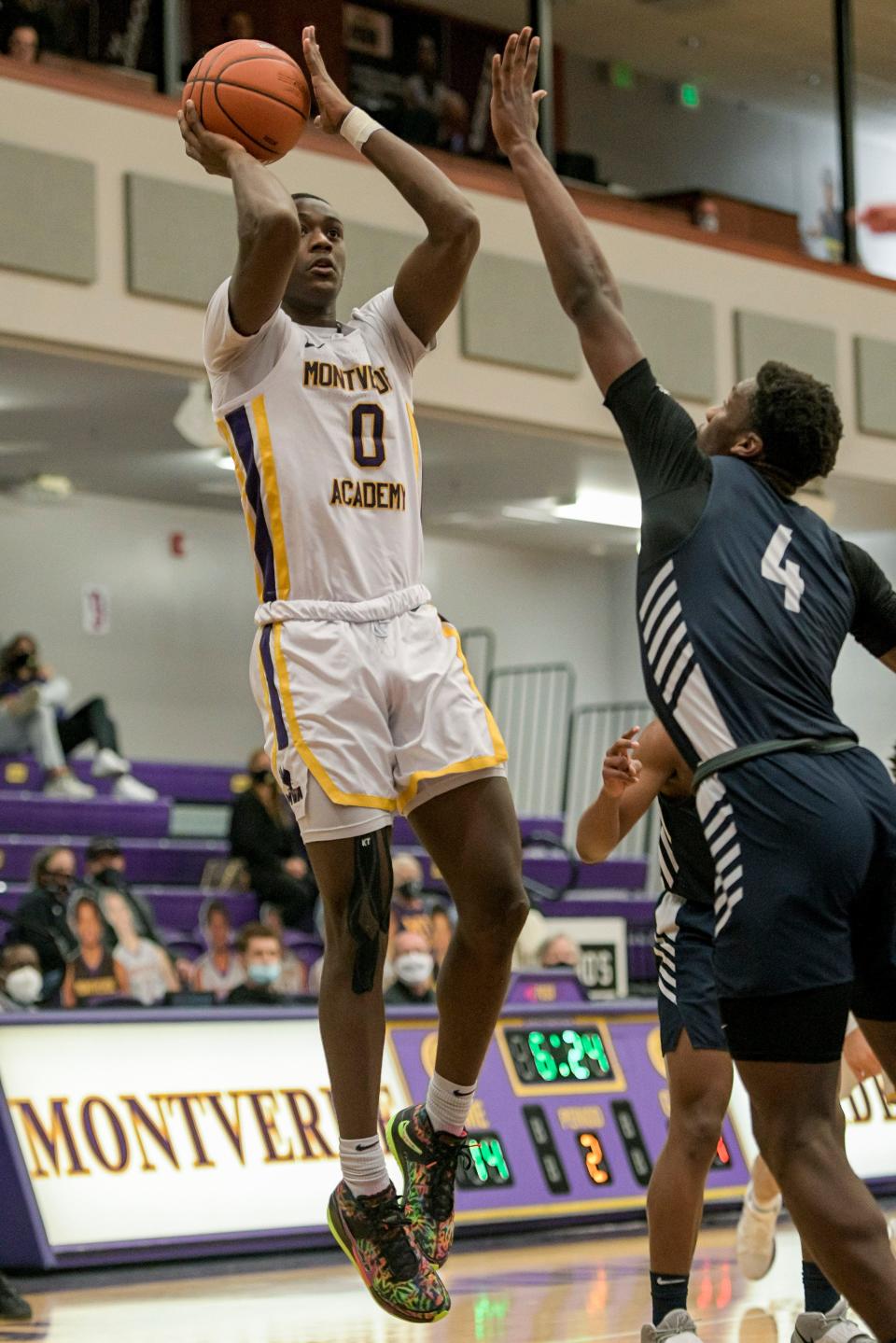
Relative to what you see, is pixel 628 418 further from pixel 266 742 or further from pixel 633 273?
pixel 633 273

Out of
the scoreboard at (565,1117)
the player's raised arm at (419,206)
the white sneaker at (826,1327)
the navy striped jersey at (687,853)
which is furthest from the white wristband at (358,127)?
the scoreboard at (565,1117)

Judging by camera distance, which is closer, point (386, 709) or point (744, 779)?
point (744, 779)

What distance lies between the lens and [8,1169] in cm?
713

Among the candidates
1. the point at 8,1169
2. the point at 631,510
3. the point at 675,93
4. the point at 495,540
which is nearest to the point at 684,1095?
the point at 8,1169

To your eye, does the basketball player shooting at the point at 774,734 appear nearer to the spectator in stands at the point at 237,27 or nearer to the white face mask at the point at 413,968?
the white face mask at the point at 413,968

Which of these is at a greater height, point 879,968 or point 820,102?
point 820,102

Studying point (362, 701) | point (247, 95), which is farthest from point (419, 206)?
point (362, 701)

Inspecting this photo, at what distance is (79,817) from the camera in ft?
41.5

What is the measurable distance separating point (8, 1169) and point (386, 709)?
140 inches

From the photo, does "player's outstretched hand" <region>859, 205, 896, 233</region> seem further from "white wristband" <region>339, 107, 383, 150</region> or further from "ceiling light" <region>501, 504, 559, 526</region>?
"ceiling light" <region>501, 504, 559, 526</region>

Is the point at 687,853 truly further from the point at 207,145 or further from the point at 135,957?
the point at 135,957

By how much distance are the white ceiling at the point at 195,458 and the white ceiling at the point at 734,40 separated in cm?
438

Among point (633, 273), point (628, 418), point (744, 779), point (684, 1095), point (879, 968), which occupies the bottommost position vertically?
point (684, 1095)

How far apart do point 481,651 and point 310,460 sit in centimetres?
1390
